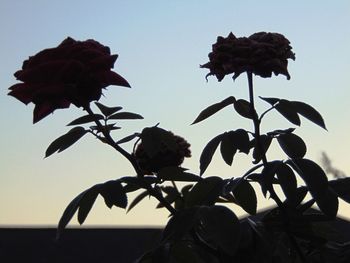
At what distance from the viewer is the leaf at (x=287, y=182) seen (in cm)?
89

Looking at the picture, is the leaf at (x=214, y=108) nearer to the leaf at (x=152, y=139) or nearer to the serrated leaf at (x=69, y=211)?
the leaf at (x=152, y=139)

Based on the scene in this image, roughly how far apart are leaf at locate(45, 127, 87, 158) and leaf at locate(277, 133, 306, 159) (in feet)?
1.07

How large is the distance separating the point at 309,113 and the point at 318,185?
0.46 ft

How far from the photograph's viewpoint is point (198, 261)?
981mm

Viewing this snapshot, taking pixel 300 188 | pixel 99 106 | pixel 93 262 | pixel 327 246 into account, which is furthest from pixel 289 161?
pixel 93 262

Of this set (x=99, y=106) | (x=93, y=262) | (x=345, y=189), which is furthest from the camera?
(x=93, y=262)

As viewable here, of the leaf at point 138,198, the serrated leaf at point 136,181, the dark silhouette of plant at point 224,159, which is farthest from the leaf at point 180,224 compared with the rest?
the leaf at point 138,198

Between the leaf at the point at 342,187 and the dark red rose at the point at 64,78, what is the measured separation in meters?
0.36

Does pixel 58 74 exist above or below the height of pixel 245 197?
above

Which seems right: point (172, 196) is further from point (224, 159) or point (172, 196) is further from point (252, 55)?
point (252, 55)

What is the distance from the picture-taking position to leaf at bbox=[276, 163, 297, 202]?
2.93ft

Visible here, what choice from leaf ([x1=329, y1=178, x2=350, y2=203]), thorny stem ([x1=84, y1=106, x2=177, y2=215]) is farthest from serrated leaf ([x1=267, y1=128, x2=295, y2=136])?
thorny stem ([x1=84, y1=106, x2=177, y2=215])

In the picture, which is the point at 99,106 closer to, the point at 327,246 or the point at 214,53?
the point at 214,53

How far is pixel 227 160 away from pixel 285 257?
18 centimetres
